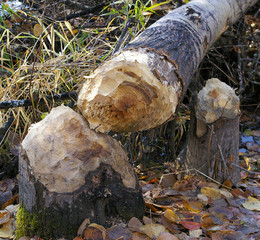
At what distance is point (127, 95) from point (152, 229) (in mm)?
628

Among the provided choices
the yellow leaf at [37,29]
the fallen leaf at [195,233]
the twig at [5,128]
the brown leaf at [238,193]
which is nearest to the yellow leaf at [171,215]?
the fallen leaf at [195,233]

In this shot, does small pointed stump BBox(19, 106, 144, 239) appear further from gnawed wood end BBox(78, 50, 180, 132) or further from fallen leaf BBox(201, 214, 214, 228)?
fallen leaf BBox(201, 214, 214, 228)

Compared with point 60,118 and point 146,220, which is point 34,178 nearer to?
point 60,118

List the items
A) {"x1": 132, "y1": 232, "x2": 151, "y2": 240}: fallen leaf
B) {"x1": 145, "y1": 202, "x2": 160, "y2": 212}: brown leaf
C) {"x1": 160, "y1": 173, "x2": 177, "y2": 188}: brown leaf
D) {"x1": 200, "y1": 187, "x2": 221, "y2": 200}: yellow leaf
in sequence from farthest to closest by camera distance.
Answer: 1. {"x1": 160, "y1": 173, "x2": 177, "y2": 188}: brown leaf
2. {"x1": 200, "y1": 187, "x2": 221, "y2": 200}: yellow leaf
3. {"x1": 145, "y1": 202, "x2": 160, "y2": 212}: brown leaf
4. {"x1": 132, "y1": 232, "x2": 151, "y2": 240}: fallen leaf

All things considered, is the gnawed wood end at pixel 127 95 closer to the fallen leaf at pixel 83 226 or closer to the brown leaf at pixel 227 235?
the fallen leaf at pixel 83 226

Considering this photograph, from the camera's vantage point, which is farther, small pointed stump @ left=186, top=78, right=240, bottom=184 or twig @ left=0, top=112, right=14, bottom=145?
twig @ left=0, top=112, right=14, bottom=145

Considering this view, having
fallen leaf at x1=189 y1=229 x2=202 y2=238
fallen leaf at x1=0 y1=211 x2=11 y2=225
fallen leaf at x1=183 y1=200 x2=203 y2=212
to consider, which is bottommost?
fallen leaf at x1=183 y1=200 x2=203 y2=212

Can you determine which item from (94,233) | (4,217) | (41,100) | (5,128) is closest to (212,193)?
(94,233)

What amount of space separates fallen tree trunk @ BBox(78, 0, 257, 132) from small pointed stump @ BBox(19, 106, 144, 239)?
10cm

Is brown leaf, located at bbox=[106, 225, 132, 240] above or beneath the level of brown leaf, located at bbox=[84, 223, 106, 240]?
beneath

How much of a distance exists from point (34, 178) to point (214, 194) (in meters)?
1.03

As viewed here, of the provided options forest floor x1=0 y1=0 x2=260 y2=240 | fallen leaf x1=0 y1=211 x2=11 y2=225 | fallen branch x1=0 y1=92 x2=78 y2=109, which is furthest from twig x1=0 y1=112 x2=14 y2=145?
fallen leaf x1=0 y1=211 x2=11 y2=225

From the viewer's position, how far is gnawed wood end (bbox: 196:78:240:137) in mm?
1956

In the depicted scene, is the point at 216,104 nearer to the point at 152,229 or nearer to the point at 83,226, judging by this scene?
the point at 152,229
